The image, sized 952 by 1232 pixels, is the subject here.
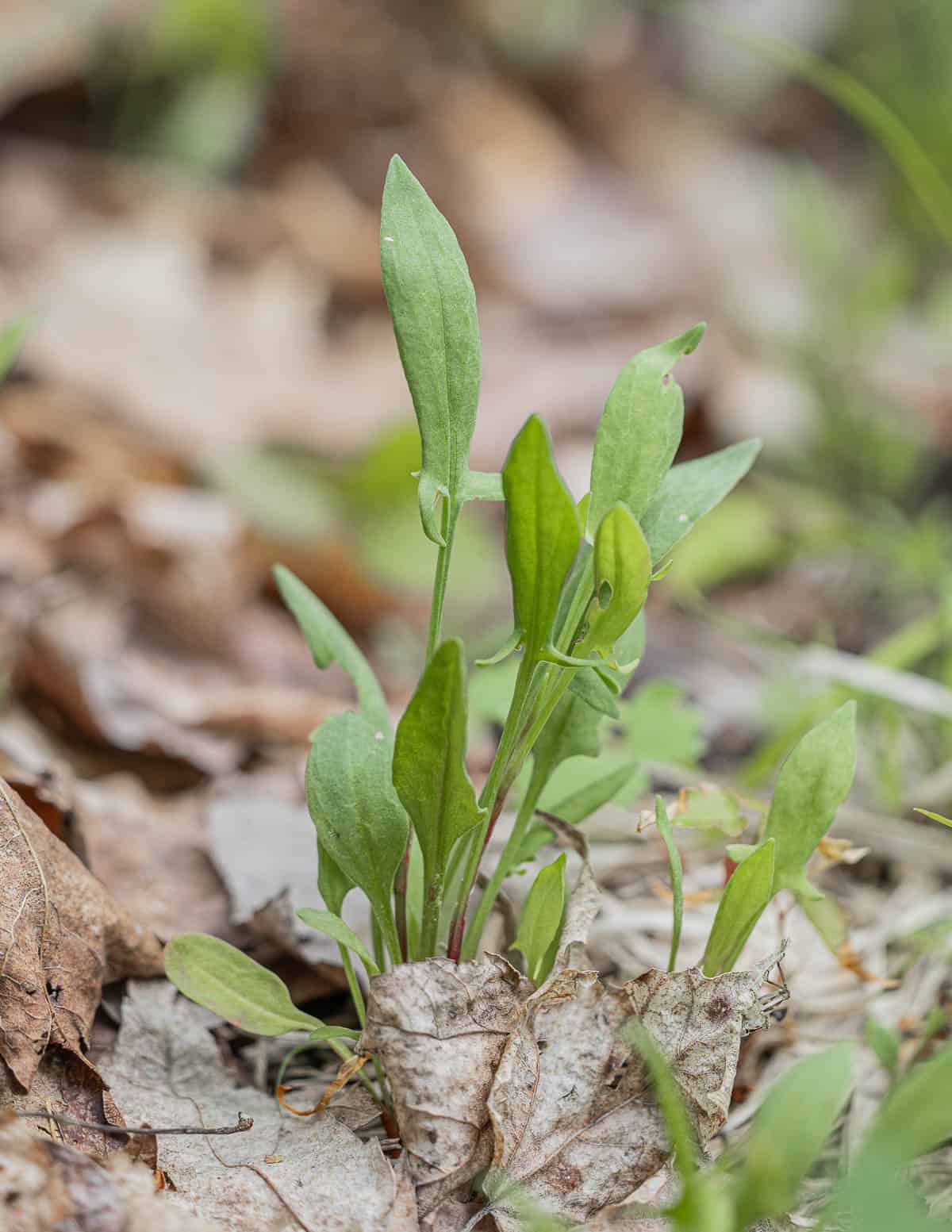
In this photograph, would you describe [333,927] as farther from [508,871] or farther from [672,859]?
[672,859]

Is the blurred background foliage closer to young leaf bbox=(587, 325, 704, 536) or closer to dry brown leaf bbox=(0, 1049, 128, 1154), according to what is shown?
young leaf bbox=(587, 325, 704, 536)

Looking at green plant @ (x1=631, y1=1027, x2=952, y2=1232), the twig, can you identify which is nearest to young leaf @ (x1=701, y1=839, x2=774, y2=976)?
green plant @ (x1=631, y1=1027, x2=952, y2=1232)

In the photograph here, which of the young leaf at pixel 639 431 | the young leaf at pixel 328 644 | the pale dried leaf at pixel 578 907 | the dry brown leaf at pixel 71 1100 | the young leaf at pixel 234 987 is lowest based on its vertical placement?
the dry brown leaf at pixel 71 1100

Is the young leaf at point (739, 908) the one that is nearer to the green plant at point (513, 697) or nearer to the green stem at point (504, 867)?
the green plant at point (513, 697)

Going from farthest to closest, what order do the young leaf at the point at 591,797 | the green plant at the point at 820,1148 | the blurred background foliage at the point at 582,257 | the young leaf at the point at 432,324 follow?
the blurred background foliage at the point at 582,257, the young leaf at the point at 591,797, the young leaf at the point at 432,324, the green plant at the point at 820,1148

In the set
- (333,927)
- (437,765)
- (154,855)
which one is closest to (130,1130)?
(333,927)

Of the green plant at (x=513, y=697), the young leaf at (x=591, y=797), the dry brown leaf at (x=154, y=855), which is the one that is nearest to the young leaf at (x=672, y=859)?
the green plant at (x=513, y=697)
